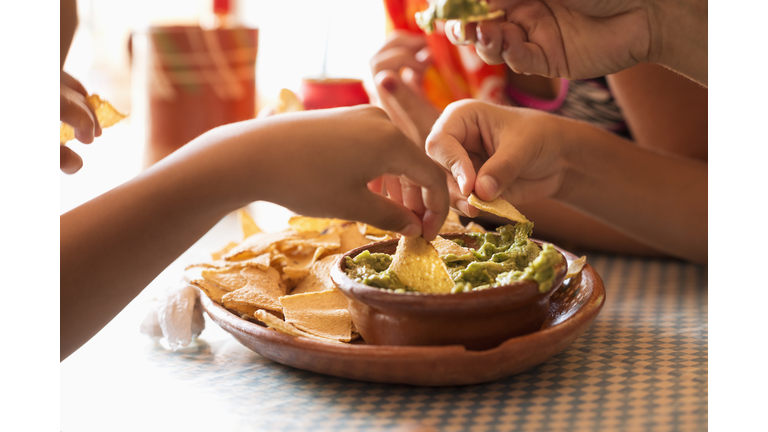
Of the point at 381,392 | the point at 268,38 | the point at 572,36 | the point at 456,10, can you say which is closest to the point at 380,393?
the point at 381,392

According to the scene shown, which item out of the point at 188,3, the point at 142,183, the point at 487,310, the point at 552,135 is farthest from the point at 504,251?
the point at 188,3

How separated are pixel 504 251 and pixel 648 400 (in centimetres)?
29

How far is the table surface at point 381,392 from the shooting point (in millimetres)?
713

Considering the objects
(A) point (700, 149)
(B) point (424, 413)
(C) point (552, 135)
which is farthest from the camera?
(A) point (700, 149)

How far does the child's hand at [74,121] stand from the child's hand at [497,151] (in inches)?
20.7

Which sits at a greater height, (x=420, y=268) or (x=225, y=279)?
(x=420, y=268)

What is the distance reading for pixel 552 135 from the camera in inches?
45.7

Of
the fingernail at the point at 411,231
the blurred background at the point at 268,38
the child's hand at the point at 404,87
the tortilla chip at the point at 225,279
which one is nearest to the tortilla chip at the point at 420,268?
the fingernail at the point at 411,231

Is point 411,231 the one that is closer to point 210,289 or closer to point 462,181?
point 462,181

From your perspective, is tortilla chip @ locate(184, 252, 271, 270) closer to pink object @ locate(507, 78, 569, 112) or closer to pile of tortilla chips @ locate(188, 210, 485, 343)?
pile of tortilla chips @ locate(188, 210, 485, 343)

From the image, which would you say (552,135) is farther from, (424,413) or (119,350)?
(119,350)

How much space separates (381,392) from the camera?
783 mm

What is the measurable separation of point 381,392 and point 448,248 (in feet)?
0.86

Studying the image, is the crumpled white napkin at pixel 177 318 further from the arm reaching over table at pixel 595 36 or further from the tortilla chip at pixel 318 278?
the arm reaching over table at pixel 595 36
